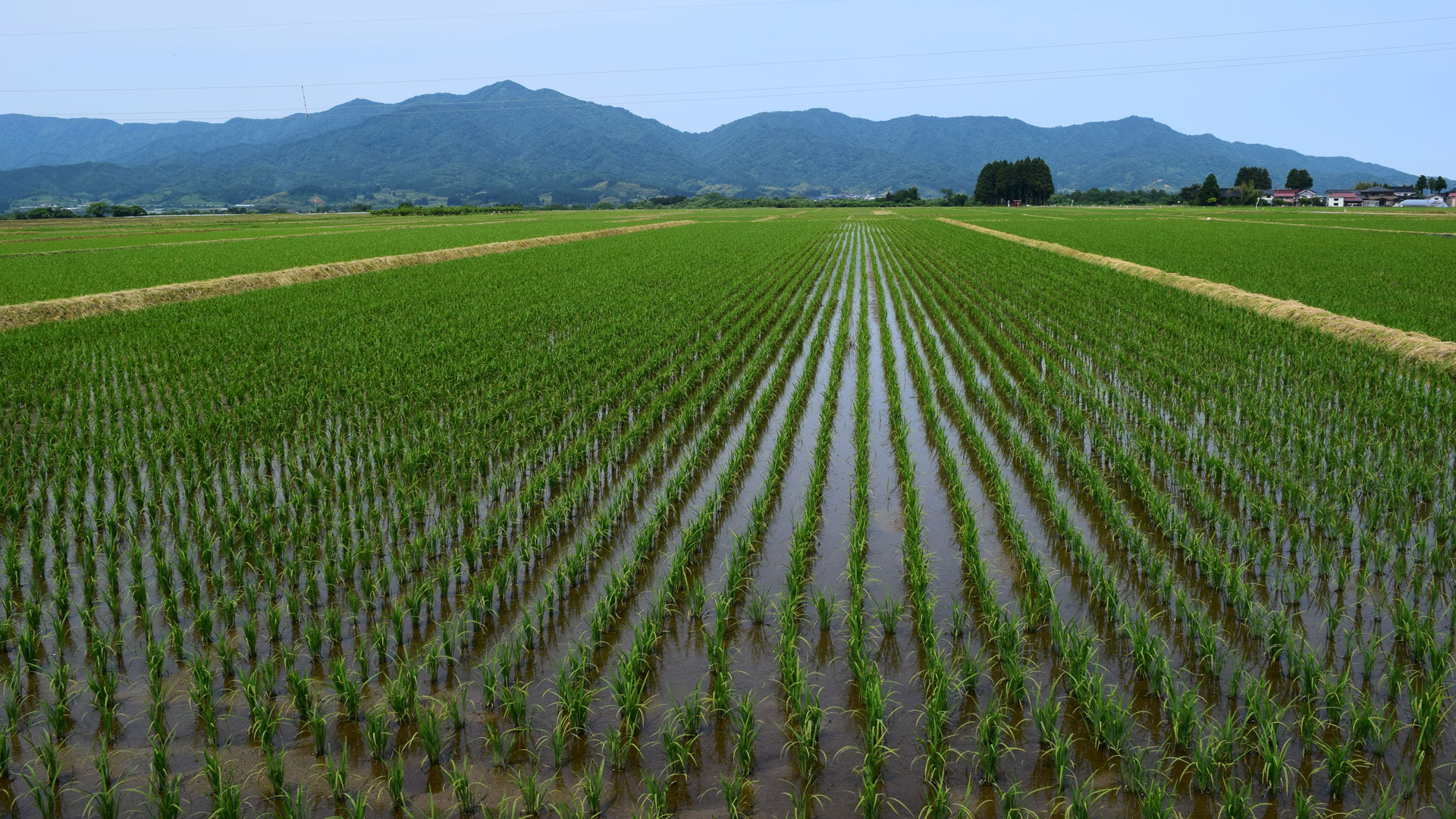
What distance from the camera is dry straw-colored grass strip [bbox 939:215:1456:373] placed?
1056 centimetres

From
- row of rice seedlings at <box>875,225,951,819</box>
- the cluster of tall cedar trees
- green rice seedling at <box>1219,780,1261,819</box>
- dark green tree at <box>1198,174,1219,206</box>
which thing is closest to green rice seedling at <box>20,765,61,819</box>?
row of rice seedlings at <box>875,225,951,819</box>

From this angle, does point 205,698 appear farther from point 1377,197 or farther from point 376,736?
point 1377,197

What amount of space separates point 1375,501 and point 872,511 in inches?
137

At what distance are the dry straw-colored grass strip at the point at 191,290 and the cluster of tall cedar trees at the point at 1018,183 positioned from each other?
85.2 meters

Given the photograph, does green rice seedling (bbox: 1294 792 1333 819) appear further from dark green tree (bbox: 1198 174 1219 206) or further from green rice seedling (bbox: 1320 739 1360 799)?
dark green tree (bbox: 1198 174 1219 206)

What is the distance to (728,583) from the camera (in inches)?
196

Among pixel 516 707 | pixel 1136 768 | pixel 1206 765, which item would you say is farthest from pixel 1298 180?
pixel 516 707

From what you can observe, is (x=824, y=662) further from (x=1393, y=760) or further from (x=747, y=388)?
(x=747, y=388)

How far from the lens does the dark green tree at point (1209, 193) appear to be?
96.3 m

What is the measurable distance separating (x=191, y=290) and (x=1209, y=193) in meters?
107

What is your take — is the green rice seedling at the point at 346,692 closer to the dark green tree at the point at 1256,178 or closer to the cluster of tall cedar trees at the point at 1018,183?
the cluster of tall cedar trees at the point at 1018,183

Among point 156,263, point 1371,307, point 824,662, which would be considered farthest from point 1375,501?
point 156,263

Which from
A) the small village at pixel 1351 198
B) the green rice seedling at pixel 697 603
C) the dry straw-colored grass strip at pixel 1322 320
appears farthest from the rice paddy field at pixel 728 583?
the small village at pixel 1351 198

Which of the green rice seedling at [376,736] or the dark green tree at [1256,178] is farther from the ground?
the dark green tree at [1256,178]
